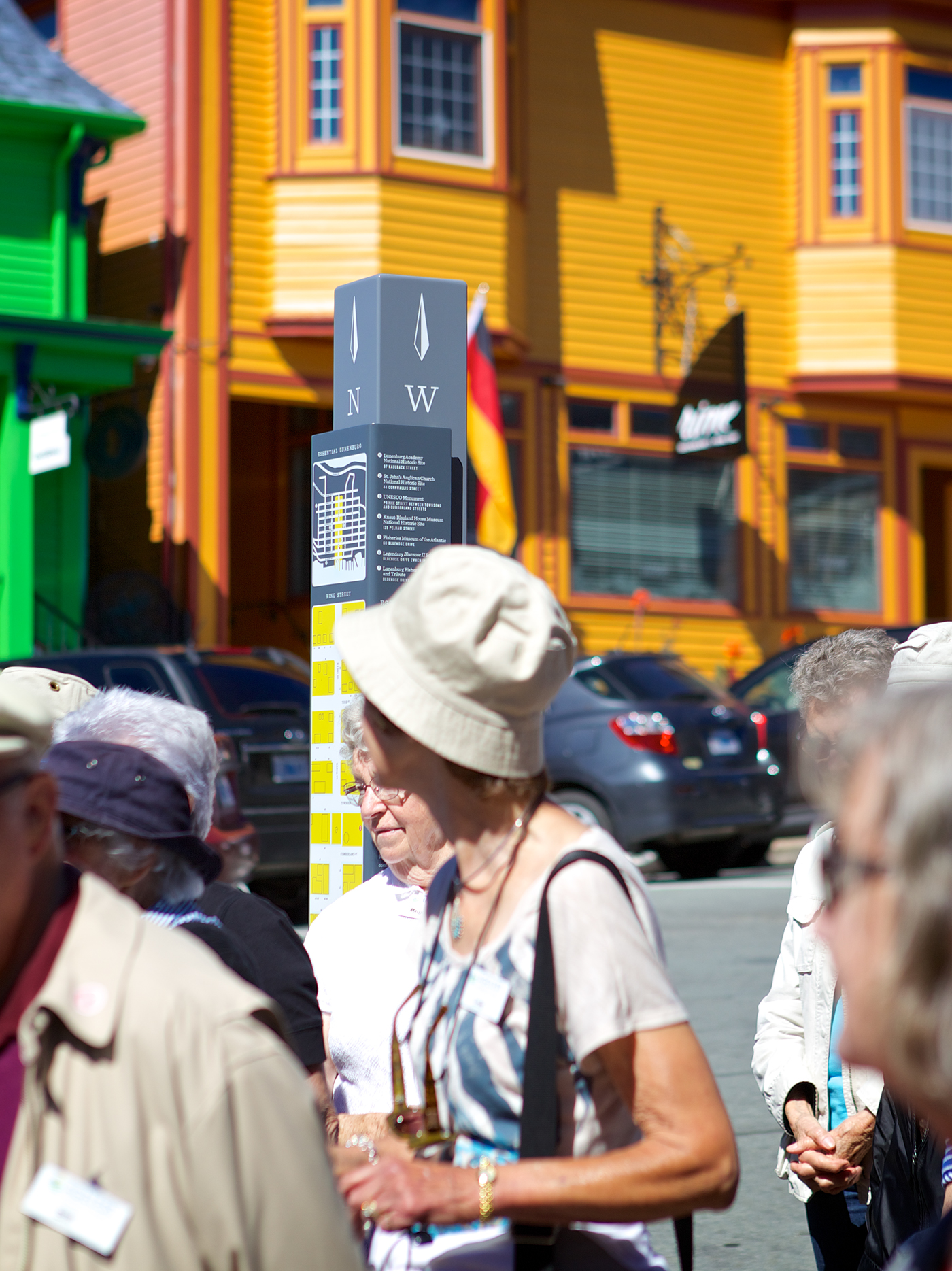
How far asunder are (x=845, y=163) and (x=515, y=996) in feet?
66.7

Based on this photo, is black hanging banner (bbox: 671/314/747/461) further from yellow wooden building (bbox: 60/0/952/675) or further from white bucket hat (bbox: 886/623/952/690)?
white bucket hat (bbox: 886/623/952/690)

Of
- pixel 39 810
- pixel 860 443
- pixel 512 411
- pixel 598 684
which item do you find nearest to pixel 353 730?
pixel 39 810

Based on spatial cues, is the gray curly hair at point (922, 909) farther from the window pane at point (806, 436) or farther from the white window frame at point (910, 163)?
the white window frame at point (910, 163)

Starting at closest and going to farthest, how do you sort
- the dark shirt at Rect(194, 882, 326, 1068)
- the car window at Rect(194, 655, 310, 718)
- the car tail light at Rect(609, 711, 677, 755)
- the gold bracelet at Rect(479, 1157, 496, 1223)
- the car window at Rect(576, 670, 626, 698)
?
the gold bracelet at Rect(479, 1157, 496, 1223) < the dark shirt at Rect(194, 882, 326, 1068) < the car window at Rect(194, 655, 310, 718) < the car tail light at Rect(609, 711, 677, 755) < the car window at Rect(576, 670, 626, 698)

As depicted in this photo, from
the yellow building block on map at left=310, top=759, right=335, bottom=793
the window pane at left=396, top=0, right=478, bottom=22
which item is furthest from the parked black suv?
the window pane at left=396, top=0, right=478, bottom=22

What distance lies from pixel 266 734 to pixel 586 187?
10.9 meters

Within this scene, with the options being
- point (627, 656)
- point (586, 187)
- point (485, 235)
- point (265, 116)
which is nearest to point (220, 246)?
point (265, 116)

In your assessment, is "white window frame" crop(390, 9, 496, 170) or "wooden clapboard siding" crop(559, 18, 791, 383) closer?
"white window frame" crop(390, 9, 496, 170)

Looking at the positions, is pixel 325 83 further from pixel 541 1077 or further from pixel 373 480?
pixel 541 1077

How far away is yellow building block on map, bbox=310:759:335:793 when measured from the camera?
5469mm

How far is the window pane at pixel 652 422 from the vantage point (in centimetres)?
2067

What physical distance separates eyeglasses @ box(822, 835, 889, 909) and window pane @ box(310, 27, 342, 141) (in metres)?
17.6

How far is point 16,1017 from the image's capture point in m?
2.04

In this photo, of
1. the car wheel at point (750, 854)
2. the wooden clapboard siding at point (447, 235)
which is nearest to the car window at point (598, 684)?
the car wheel at point (750, 854)
